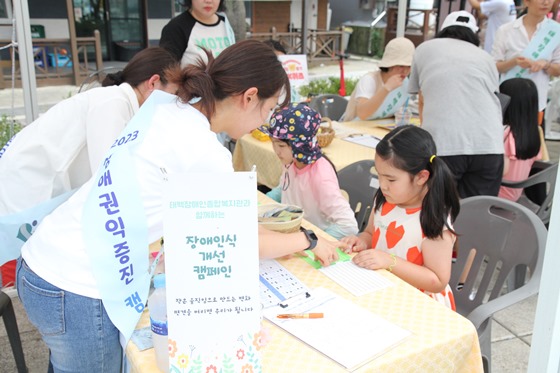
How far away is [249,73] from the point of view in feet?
4.46

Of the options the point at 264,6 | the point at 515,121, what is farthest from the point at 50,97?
the point at 515,121

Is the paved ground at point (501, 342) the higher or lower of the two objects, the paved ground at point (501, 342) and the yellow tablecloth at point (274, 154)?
the lower

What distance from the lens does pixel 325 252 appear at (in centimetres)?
161

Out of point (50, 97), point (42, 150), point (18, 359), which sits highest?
point (42, 150)

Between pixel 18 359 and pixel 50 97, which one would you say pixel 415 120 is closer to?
pixel 18 359

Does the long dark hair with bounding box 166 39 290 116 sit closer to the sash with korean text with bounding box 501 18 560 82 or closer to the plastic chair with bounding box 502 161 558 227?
the plastic chair with bounding box 502 161 558 227

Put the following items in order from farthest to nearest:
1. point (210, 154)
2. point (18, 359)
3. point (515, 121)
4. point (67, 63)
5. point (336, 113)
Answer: point (67, 63) < point (336, 113) < point (515, 121) < point (18, 359) < point (210, 154)

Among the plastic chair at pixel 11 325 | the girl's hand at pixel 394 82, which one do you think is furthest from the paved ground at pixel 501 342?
the girl's hand at pixel 394 82

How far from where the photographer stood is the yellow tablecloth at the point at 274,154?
10.2ft

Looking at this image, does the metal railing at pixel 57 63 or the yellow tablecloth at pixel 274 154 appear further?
the metal railing at pixel 57 63

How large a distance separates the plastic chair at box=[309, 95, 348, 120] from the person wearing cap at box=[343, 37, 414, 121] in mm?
384

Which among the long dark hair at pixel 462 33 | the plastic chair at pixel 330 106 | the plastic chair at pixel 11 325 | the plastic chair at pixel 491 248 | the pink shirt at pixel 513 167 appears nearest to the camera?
the plastic chair at pixel 491 248

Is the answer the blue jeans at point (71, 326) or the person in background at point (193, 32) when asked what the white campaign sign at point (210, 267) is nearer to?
the blue jeans at point (71, 326)

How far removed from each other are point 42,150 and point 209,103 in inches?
29.6
